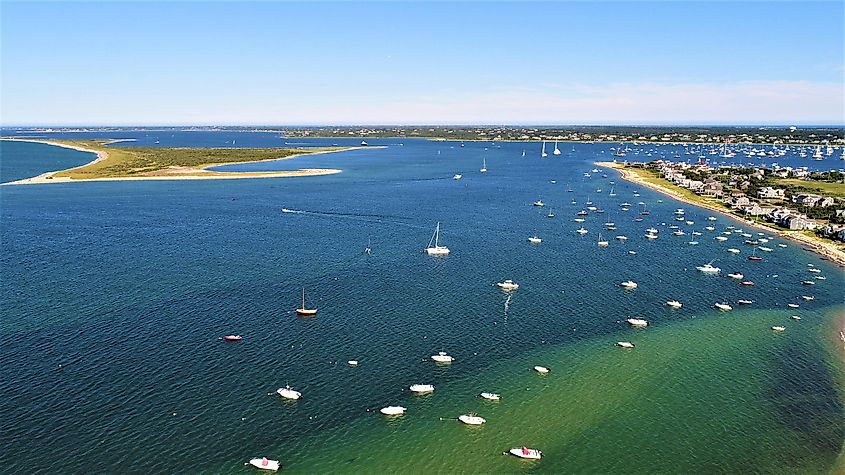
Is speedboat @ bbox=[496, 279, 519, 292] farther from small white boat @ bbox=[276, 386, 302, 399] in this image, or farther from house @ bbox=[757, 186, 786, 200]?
house @ bbox=[757, 186, 786, 200]

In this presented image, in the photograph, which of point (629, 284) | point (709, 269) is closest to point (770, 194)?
point (709, 269)

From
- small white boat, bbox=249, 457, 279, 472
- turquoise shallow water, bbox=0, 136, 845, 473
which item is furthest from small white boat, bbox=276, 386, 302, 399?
small white boat, bbox=249, 457, 279, 472

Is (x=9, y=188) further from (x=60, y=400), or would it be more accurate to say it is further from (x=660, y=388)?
(x=660, y=388)

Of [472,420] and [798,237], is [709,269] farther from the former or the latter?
[472,420]

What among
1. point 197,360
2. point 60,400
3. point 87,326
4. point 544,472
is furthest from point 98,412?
point 544,472

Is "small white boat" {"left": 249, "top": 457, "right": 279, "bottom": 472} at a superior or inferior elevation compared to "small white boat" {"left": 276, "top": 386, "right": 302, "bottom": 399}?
inferior
